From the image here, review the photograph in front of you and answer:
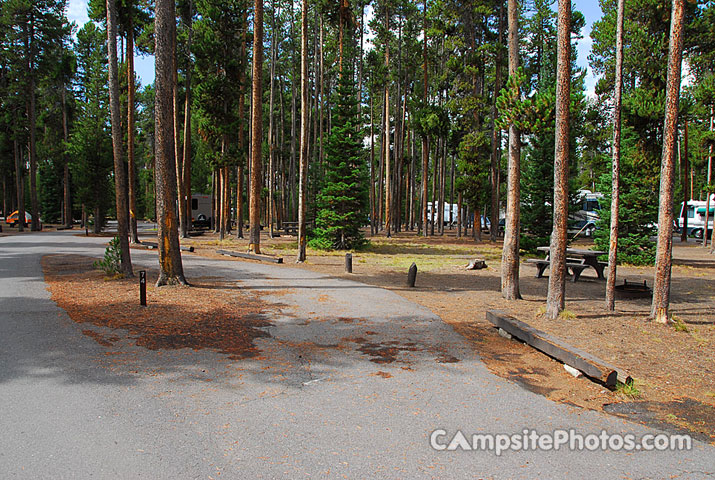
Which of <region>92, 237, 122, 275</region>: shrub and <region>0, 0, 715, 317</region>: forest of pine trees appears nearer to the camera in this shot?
<region>0, 0, 715, 317</region>: forest of pine trees

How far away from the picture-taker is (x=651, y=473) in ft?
12.4

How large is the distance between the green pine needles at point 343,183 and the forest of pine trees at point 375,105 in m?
0.09

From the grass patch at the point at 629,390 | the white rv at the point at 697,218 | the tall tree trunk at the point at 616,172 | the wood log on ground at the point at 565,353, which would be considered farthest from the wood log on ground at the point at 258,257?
the white rv at the point at 697,218

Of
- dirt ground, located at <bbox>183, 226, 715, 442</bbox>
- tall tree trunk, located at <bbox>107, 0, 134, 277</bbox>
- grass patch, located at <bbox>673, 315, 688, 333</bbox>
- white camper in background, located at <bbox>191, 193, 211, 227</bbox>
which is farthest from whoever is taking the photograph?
white camper in background, located at <bbox>191, 193, 211, 227</bbox>

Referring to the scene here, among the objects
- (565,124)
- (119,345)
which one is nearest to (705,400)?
(565,124)

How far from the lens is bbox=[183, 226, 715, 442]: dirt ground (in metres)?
5.51

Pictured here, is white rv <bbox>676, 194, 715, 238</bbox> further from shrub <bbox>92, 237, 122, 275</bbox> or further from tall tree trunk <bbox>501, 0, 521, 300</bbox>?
shrub <bbox>92, 237, 122, 275</bbox>

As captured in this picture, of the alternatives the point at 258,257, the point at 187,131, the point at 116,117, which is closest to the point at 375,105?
the point at 187,131

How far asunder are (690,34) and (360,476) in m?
25.2

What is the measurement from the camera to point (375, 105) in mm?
49188

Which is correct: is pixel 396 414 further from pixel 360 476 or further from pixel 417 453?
pixel 360 476

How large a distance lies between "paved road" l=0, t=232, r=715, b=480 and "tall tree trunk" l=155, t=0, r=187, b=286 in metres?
4.01

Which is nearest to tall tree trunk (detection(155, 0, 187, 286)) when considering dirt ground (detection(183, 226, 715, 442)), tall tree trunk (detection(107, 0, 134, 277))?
tall tree trunk (detection(107, 0, 134, 277))

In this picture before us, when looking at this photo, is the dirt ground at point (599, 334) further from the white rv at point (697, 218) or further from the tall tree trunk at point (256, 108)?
the white rv at point (697, 218)
